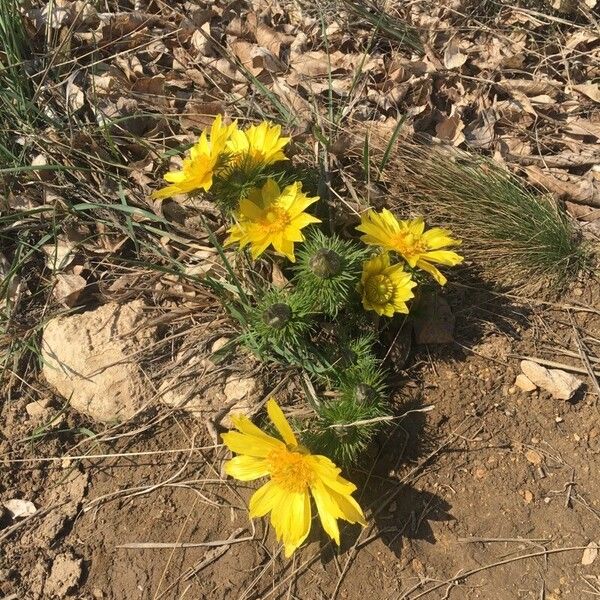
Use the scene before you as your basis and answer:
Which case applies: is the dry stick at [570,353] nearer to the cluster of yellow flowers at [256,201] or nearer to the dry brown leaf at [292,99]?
the cluster of yellow flowers at [256,201]

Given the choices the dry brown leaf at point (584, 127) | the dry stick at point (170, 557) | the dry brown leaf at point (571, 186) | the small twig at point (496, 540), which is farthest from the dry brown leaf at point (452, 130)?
the dry stick at point (170, 557)

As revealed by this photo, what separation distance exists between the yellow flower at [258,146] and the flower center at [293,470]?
2.72 feet

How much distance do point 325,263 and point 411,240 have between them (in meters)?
0.30

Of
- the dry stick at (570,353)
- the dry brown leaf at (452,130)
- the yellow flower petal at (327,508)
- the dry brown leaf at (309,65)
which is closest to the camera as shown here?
the yellow flower petal at (327,508)

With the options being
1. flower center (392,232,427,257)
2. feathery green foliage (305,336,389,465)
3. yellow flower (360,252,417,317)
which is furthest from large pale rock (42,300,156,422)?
flower center (392,232,427,257)

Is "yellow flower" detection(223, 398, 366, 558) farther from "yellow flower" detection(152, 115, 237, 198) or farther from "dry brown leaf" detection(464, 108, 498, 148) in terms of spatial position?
"dry brown leaf" detection(464, 108, 498, 148)

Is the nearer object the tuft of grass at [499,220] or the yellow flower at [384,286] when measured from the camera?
the yellow flower at [384,286]

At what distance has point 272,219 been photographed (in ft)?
5.82

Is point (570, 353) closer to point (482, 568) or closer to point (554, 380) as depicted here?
point (554, 380)

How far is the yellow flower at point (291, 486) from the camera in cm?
153

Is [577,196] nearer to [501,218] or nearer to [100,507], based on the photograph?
[501,218]

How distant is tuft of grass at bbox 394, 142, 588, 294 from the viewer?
2.12m

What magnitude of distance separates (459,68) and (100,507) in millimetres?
2076

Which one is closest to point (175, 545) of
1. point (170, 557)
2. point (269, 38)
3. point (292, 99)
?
point (170, 557)
